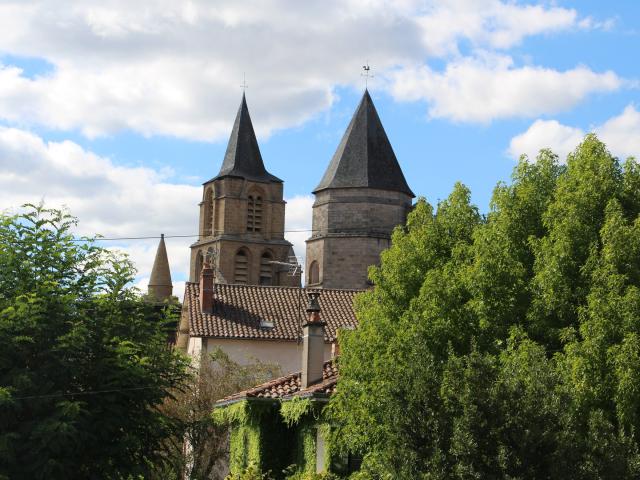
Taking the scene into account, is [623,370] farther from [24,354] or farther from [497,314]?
[24,354]

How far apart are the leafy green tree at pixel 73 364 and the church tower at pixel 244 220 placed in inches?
1981

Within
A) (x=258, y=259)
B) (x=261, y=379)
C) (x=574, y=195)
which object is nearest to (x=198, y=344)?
(x=261, y=379)

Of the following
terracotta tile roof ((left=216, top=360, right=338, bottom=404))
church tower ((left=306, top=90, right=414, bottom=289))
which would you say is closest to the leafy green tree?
terracotta tile roof ((left=216, top=360, right=338, bottom=404))

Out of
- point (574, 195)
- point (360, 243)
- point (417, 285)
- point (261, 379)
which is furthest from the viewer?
point (360, 243)

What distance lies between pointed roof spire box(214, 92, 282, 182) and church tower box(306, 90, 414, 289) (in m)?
14.5

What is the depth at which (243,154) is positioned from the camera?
78.3 metres

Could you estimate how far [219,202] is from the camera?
77750 mm

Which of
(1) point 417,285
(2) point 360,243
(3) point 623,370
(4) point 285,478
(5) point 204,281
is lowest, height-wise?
(4) point 285,478

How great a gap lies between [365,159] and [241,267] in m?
16.7

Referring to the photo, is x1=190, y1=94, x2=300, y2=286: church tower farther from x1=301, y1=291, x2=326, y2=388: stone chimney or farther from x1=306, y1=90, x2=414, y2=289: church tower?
x1=301, y1=291, x2=326, y2=388: stone chimney

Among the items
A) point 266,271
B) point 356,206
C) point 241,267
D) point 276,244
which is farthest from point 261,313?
point 276,244

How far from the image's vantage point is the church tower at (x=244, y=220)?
252ft

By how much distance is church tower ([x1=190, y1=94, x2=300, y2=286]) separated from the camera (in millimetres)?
76688

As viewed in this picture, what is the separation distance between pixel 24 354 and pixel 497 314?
9235 millimetres
